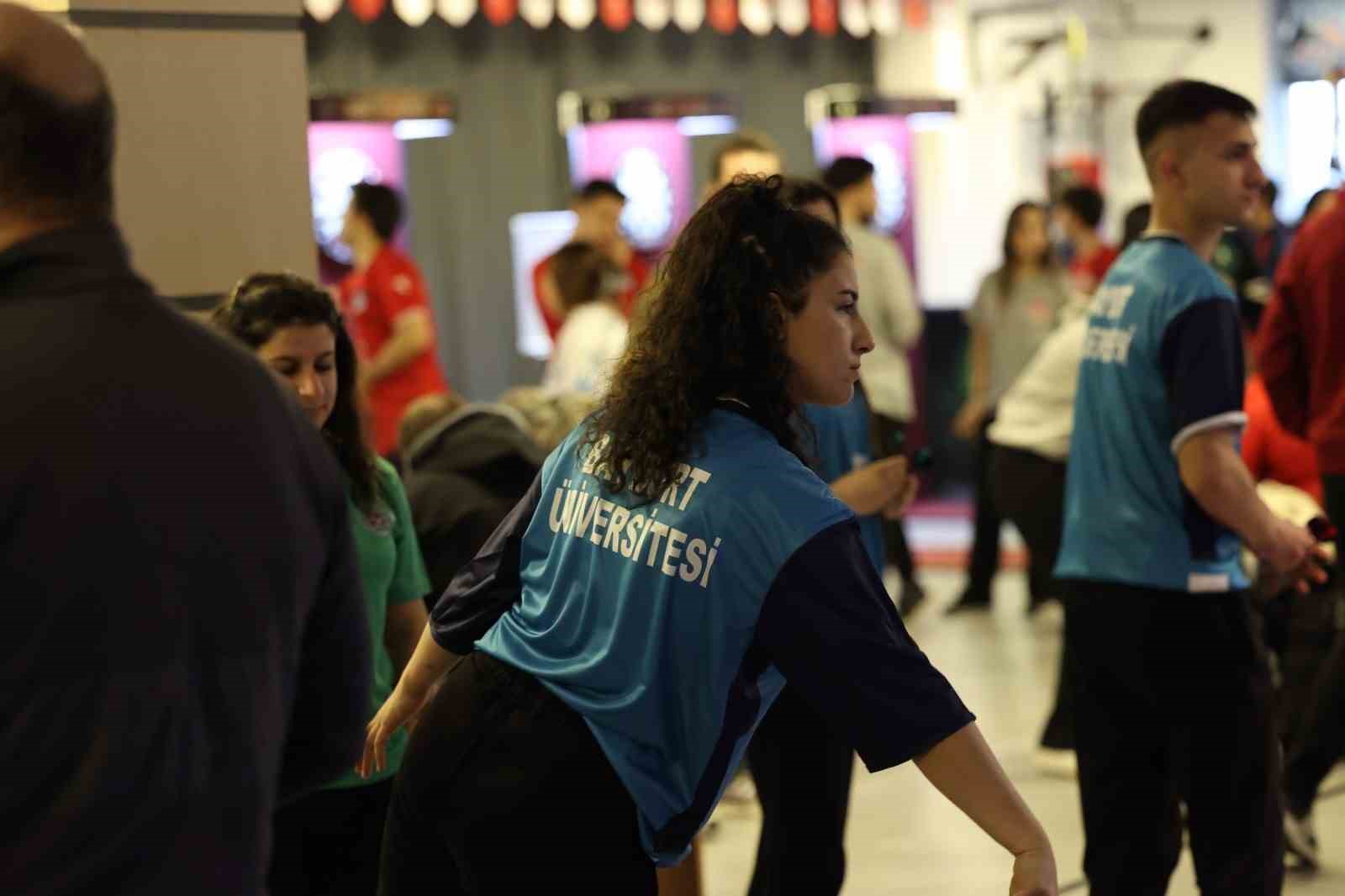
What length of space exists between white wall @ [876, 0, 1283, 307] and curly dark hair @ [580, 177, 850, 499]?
10028 millimetres

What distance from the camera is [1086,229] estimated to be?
300 inches

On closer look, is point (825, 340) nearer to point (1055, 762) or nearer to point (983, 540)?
point (1055, 762)

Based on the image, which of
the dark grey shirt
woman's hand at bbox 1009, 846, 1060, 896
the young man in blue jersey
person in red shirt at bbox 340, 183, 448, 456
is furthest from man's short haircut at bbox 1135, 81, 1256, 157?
person in red shirt at bbox 340, 183, 448, 456

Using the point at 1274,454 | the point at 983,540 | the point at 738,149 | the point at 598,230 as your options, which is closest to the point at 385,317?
the point at 598,230

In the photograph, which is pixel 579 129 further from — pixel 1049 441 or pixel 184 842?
pixel 184 842

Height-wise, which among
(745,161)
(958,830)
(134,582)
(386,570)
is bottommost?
(958,830)

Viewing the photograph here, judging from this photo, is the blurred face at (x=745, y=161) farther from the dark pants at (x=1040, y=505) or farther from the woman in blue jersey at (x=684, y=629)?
the woman in blue jersey at (x=684, y=629)

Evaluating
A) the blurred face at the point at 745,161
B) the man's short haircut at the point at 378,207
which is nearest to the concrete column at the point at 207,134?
the blurred face at the point at 745,161

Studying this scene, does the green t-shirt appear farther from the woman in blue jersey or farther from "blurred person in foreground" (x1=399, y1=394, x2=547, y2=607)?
the woman in blue jersey

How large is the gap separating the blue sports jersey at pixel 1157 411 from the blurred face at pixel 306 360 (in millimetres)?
1385

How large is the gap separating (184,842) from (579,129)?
8233 mm

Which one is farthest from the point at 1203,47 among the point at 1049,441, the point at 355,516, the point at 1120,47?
the point at 355,516

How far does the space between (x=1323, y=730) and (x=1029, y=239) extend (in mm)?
3712

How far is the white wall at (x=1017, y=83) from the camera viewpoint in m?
12.0
